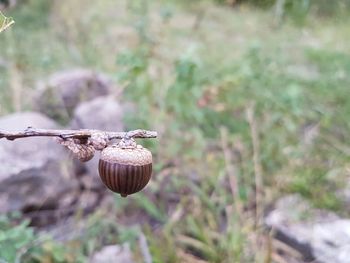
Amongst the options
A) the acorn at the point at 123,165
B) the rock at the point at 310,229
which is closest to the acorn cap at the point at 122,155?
the acorn at the point at 123,165

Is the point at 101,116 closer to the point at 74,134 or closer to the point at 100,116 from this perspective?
the point at 100,116

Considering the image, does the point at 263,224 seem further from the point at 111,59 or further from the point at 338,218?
the point at 111,59

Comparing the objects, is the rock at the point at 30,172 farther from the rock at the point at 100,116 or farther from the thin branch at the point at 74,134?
the thin branch at the point at 74,134

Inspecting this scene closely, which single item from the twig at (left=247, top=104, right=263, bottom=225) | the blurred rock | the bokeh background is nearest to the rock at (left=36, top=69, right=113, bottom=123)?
the bokeh background

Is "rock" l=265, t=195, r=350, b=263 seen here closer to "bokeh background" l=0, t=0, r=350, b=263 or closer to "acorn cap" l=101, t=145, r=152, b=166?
"bokeh background" l=0, t=0, r=350, b=263

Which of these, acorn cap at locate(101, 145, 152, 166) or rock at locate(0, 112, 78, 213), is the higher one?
acorn cap at locate(101, 145, 152, 166)

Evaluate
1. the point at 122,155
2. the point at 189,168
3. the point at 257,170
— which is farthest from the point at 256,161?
the point at 122,155
